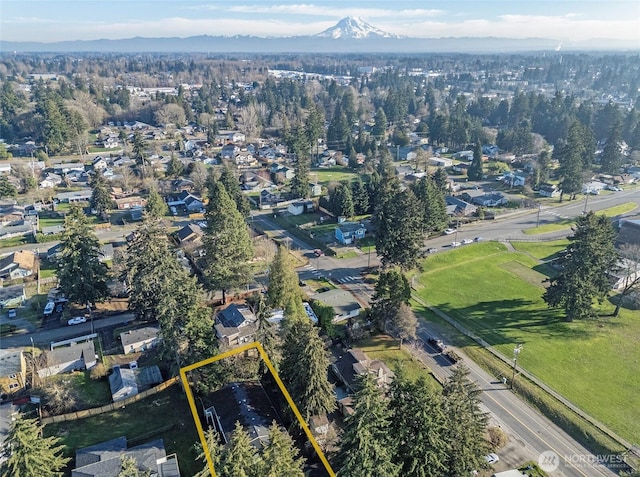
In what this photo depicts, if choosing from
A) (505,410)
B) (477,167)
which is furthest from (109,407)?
(477,167)

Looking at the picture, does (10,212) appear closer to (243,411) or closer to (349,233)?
(349,233)

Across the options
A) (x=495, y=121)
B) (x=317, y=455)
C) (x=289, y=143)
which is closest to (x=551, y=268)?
(x=317, y=455)

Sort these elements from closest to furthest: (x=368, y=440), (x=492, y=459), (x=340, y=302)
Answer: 1. (x=368, y=440)
2. (x=492, y=459)
3. (x=340, y=302)

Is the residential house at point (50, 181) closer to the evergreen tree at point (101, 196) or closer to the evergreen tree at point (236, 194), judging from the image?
the evergreen tree at point (101, 196)

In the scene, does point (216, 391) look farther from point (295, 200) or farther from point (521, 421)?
point (295, 200)

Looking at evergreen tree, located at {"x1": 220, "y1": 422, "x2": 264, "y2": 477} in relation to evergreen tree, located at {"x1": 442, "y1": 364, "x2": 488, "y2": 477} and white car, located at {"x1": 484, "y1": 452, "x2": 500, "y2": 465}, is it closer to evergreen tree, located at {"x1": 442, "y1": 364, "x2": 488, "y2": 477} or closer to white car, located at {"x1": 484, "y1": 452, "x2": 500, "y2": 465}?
evergreen tree, located at {"x1": 442, "y1": 364, "x2": 488, "y2": 477}

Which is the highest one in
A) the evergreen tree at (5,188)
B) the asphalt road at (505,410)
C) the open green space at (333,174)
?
the evergreen tree at (5,188)

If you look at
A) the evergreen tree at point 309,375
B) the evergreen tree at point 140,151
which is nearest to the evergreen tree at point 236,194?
the evergreen tree at point 140,151

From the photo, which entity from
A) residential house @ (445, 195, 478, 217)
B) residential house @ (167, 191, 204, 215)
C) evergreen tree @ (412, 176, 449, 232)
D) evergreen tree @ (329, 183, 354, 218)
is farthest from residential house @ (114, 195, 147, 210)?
residential house @ (445, 195, 478, 217)
